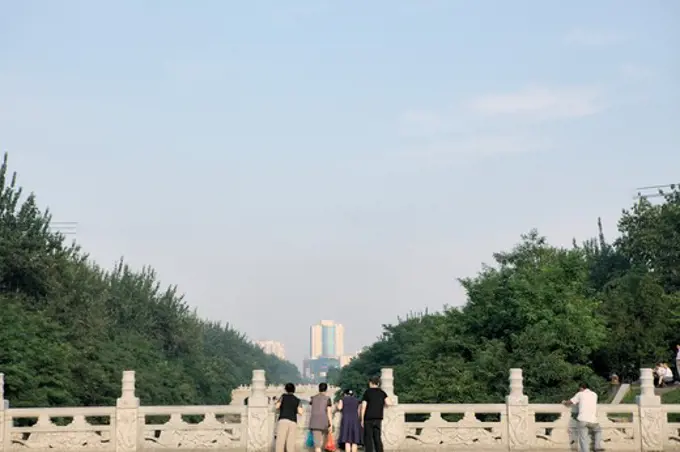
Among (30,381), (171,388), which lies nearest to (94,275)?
(171,388)

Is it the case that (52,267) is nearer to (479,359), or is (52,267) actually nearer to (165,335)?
(479,359)

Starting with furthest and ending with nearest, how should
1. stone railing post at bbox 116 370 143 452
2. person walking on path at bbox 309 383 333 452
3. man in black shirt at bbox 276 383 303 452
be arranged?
stone railing post at bbox 116 370 143 452, person walking on path at bbox 309 383 333 452, man in black shirt at bbox 276 383 303 452

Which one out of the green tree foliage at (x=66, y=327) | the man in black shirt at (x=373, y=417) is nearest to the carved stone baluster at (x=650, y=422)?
the man in black shirt at (x=373, y=417)

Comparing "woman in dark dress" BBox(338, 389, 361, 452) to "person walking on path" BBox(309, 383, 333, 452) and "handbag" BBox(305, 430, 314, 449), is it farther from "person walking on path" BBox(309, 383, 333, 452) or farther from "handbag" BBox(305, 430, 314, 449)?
"handbag" BBox(305, 430, 314, 449)

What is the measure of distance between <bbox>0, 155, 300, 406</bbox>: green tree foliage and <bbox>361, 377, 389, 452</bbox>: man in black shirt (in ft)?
68.6

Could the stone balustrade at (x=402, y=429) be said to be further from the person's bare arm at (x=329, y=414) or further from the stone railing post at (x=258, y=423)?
the person's bare arm at (x=329, y=414)

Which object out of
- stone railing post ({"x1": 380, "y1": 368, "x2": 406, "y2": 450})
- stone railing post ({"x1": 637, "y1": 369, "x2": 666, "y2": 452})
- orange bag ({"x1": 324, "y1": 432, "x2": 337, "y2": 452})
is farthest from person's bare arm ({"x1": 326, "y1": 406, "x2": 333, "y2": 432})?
stone railing post ({"x1": 637, "y1": 369, "x2": 666, "y2": 452})

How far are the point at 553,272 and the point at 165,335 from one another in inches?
1449

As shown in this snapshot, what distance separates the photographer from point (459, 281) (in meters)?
41.9

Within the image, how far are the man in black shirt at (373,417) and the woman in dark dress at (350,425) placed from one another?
460mm

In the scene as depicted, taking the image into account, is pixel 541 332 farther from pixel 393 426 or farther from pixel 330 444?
pixel 330 444

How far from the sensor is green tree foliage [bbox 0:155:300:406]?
39.2 m

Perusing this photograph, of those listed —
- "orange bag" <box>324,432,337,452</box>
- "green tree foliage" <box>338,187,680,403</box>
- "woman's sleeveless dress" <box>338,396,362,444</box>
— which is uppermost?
"green tree foliage" <box>338,187,680,403</box>

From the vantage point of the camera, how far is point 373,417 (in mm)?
19156
